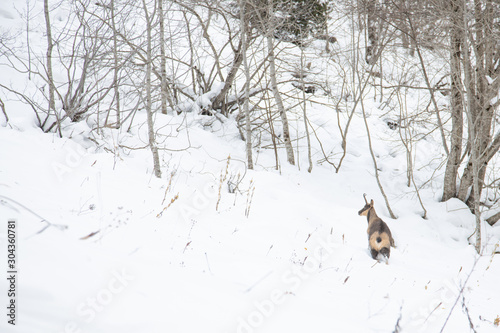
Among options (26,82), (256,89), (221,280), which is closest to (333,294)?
(221,280)

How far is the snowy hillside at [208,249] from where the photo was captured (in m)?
1.62

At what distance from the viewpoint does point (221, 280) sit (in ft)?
7.41

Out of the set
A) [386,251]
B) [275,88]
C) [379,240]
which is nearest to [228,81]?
[275,88]

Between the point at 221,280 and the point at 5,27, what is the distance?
13.0 metres

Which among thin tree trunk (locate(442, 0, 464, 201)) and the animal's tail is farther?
thin tree trunk (locate(442, 0, 464, 201))

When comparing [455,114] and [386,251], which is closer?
[386,251]

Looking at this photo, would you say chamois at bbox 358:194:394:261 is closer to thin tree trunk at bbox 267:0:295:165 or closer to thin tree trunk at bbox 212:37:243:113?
thin tree trunk at bbox 267:0:295:165

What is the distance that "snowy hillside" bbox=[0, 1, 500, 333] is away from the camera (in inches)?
63.8

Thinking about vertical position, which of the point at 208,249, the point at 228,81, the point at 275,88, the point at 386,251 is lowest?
the point at 386,251

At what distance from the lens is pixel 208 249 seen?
2.95 meters

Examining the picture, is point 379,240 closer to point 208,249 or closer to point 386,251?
point 386,251

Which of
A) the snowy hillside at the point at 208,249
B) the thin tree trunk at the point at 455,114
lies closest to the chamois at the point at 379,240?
the snowy hillside at the point at 208,249

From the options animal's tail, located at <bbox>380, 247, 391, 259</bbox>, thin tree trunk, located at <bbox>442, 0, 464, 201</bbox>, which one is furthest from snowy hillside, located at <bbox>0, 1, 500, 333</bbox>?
thin tree trunk, located at <bbox>442, 0, 464, 201</bbox>

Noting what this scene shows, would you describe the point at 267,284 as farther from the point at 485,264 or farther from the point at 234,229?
the point at 485,264
